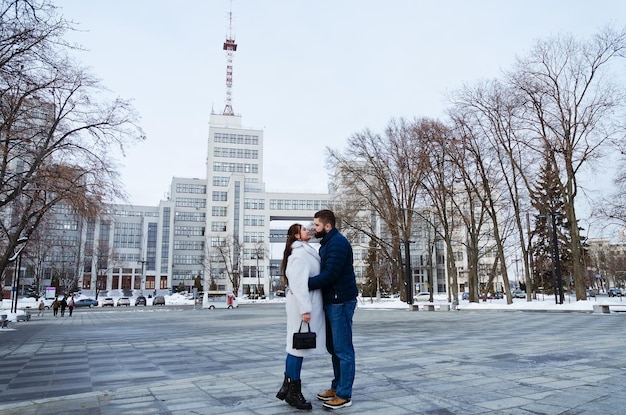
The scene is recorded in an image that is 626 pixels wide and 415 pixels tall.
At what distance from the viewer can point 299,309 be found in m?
4.11

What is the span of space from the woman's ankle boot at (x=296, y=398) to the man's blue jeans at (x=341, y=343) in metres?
0.33

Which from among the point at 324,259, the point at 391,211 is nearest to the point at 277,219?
the point at 391,211

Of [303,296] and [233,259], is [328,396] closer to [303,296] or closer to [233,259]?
[303,296]

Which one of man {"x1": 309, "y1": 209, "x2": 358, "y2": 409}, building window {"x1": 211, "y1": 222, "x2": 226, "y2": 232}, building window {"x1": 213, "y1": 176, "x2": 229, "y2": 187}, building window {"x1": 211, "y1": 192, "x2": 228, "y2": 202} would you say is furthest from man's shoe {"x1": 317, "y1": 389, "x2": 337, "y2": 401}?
building window {"x1": 213, "y1": 176, "x2": 229, "y2": 187}

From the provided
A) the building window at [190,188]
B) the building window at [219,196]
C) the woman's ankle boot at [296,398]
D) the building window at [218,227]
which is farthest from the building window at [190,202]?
the woman's ankle boot at [296,398]

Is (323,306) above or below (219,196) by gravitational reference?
below

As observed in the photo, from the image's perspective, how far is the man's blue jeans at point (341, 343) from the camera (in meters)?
4.12

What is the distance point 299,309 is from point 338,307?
1.32 feet

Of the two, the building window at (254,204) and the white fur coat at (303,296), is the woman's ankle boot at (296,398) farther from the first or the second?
the building window at (254,204)

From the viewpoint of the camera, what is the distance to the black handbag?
4.00 m

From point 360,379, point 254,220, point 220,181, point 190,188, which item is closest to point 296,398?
point 360,379

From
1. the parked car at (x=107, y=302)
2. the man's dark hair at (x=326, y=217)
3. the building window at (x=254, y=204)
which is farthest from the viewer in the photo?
the building window at (x=254, y=204)

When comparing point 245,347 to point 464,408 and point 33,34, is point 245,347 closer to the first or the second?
point 464,408

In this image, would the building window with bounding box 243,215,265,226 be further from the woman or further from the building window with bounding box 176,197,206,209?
the woman
